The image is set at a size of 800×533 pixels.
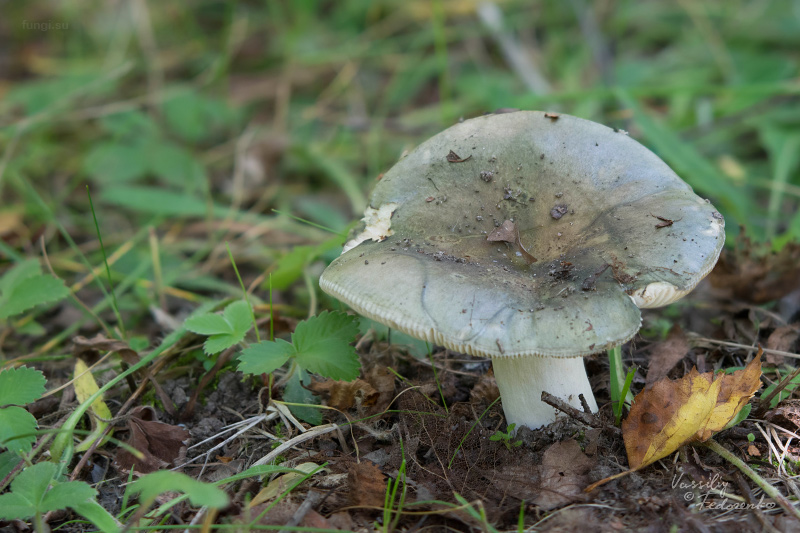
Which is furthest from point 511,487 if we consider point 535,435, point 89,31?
point 89,31

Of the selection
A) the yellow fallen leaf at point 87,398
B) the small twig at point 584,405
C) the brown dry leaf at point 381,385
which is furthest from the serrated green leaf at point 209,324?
the small twig at point 584,405

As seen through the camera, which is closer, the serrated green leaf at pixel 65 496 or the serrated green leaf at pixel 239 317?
the serrated green leaf at pixel 65 496

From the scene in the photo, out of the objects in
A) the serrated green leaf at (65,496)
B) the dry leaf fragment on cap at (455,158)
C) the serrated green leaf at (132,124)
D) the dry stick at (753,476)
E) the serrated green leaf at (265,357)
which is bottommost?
the dry stick at (753,476)

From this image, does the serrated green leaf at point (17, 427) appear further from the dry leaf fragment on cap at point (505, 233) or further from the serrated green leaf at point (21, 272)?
the dry leaf fragment on cap at point (505, 233)

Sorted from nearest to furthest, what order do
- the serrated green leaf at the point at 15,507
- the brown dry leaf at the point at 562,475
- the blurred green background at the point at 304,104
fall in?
the serrated green leaf at the point at 15,507 → the brown dry leaf at the point at 562,475 → the blurred green background at the point at 304,104

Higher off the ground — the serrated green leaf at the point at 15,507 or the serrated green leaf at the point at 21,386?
the serrated green leaf at the point at 21,386

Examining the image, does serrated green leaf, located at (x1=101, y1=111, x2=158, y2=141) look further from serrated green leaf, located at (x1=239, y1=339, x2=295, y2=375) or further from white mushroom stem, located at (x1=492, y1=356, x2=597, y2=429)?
white mushroom stem, located at (x1=492, y1=356, x2=597, y2=429)

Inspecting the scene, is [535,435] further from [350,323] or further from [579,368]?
[350,323]
